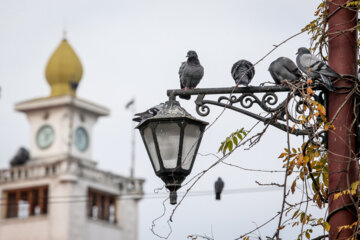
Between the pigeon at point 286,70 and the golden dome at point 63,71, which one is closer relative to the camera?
the pigeon at point 286,70

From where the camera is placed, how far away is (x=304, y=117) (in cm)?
679

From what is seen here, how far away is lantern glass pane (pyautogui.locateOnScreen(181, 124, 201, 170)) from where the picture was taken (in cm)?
714

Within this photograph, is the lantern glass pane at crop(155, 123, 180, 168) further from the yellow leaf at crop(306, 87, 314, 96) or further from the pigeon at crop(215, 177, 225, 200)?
the pigeon at crop(215, 177, 225, 200)

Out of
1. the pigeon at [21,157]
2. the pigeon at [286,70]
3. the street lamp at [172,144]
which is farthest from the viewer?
the pigeon at [21,157]

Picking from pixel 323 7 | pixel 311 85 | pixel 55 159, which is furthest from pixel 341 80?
pixel 55 159

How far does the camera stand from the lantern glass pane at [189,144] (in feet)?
23.4

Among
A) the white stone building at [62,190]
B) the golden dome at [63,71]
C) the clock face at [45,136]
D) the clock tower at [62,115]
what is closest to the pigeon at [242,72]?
the white stone building at [62,190]

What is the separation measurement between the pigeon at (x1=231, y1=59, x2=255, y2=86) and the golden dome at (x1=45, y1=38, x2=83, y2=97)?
58327mm

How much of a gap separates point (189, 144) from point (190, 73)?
101 centimetres

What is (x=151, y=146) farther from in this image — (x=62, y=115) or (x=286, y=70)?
(x=62, y=115)

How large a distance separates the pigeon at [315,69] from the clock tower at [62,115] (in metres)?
58.4

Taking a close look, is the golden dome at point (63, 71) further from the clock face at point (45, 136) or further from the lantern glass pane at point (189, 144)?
the lantern glass pane at point (189, 144)

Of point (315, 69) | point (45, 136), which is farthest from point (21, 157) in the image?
point (315, 69)

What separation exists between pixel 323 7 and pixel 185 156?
1.43m
